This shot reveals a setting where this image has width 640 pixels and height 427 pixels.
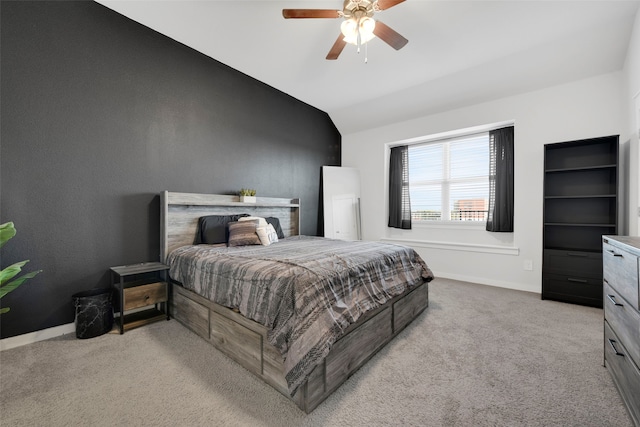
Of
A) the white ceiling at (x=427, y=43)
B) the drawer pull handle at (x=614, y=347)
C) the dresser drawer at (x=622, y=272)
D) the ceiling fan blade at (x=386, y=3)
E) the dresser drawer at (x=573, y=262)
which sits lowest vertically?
the drawer pull handle at (x=614, y=347)

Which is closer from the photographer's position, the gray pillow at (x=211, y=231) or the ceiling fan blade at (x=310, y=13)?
the ceiling fan blade at (x=310, y=13)

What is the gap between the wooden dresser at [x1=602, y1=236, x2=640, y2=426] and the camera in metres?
1.15

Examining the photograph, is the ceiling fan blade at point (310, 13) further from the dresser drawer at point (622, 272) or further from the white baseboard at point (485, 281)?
the white baseboard at point (485, 281)

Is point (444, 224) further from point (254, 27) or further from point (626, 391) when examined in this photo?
A: point (254, 27)

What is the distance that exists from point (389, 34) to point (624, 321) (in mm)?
2454

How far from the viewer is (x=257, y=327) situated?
1622mm

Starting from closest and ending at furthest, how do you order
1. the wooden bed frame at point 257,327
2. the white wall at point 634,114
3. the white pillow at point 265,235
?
the wooden bed frame at point 257,327
the white wall at point 634,114
the white pillow at point 265,235

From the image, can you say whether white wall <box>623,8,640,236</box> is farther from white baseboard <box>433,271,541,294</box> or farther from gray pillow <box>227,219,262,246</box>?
gray pillow <box>227,219,262,246</box>

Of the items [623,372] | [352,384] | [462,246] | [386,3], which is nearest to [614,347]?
[623,372]

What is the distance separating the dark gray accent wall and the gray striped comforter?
3.04 feet

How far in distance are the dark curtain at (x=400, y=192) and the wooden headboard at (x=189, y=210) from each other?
2.17 meters

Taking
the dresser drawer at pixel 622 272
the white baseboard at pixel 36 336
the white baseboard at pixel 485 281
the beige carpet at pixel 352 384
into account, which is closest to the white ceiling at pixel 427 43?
the dresser drawer at pixel 622 272

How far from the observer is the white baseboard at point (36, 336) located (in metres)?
1.99

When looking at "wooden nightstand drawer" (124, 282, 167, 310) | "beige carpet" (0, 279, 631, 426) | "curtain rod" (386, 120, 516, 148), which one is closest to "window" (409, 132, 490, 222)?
"curtain rod" (386, 120, 516, 148)
